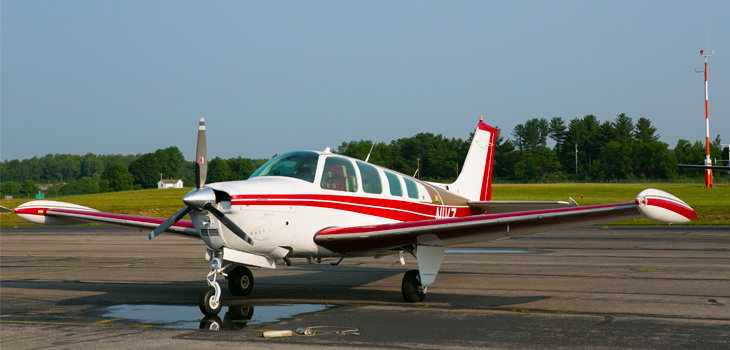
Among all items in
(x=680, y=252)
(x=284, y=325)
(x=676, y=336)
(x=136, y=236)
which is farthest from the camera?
(x=136, y=236)

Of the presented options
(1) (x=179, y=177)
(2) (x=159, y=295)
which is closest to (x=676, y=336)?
(2) (x=159, y=295)

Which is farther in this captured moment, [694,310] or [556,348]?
[694,310]

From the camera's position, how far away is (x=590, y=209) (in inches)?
360

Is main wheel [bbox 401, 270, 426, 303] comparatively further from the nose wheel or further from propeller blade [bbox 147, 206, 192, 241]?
propeller blade [bbox 147, 206, 192, 241]

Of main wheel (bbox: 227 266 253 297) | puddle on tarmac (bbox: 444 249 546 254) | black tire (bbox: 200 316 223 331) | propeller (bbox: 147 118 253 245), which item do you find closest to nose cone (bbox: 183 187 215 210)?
propeller (bbox: 147 118 253 245)

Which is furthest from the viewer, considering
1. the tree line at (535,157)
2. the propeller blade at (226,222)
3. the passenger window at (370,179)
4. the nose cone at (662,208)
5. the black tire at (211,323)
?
the tree line at (535,157)

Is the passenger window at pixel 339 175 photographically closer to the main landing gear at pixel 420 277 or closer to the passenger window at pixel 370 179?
the passenger window at pixel 370 179

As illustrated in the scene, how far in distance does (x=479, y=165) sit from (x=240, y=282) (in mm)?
6644

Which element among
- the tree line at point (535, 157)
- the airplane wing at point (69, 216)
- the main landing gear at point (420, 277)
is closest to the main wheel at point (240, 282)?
the airplane wing at point (69, 216)

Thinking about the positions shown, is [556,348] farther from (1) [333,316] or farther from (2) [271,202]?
(2) [271,202]

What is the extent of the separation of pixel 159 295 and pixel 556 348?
7073mm

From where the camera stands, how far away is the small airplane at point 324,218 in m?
9.28

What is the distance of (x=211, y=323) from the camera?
8742 millimetres

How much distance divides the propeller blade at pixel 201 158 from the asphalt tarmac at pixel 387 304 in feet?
6.16
